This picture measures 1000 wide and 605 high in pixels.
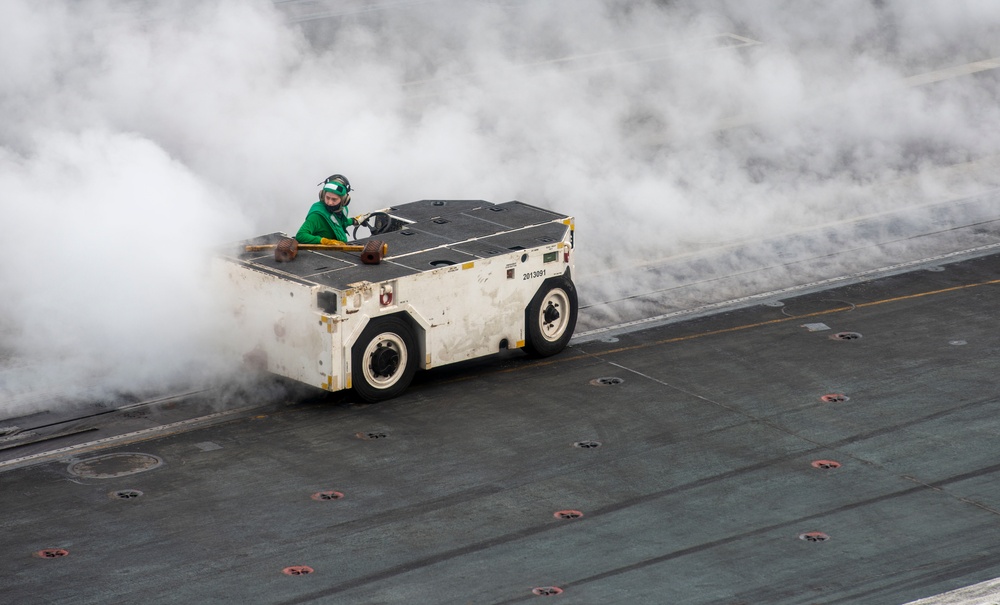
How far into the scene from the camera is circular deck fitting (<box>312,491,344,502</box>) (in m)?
12.9

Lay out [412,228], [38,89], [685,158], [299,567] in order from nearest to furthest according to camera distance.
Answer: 1. [299,567]
2. [412,228]
3. [38,89]
4. [685,158]

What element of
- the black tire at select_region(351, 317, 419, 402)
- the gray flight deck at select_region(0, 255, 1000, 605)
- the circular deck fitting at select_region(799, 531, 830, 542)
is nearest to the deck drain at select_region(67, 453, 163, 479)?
the gray flight deck at select_region(0, 255, 1000, 605)

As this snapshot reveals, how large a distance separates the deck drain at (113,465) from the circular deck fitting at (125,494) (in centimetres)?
36

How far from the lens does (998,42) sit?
2923 cm

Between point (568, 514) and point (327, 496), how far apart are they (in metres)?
1.83

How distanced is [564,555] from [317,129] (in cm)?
946

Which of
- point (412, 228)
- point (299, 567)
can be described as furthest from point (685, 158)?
point (299, 567)

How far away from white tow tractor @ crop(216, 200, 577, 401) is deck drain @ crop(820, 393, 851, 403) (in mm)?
2625

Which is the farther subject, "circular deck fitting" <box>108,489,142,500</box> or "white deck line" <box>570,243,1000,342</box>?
"white deck line" <box>570,243,1000,342</box>

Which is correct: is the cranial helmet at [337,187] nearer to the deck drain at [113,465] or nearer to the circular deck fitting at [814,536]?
the deck drain at [113,465]

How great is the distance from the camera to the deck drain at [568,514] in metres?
12.5

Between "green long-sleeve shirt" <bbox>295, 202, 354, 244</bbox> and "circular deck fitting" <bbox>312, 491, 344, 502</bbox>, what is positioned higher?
"green long-sleeve shirt" <bbox>295, 202, 354, 244</bbox>

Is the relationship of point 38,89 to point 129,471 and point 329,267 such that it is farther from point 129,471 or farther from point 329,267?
point 129,471

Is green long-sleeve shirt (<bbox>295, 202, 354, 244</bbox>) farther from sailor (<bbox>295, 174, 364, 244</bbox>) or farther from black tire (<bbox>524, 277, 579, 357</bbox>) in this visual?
black tire (<bbox>524, 277, 579, 357</bbox>)
